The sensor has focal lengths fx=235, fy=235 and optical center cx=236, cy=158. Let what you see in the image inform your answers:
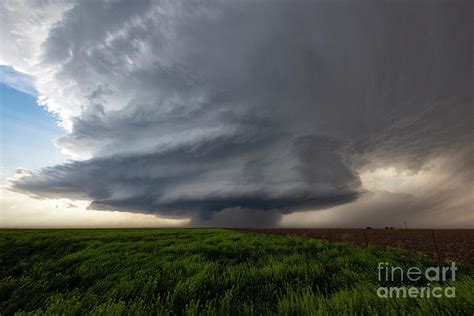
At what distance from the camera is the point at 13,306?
4.02 metres

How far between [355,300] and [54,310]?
14.2 feet

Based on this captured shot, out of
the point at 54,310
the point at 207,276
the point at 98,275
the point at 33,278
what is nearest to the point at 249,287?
the point at 207,276

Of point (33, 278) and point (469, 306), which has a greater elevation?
point (469, 306)

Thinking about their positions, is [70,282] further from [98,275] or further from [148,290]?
[148,290]

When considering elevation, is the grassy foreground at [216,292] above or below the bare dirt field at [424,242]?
above

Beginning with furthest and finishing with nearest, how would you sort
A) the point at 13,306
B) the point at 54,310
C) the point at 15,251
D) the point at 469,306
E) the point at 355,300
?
Result: the point at 15,251 < the point at 13,306 < the point at 54,310 < the point at 355,300 < the point at 469,306

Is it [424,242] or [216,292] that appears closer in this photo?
[216,292]

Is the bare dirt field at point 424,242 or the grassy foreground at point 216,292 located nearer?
the grassy foreground at point 216,292

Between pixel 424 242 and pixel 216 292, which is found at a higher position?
pixel 216 292

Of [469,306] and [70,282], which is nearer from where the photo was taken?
[469,306]

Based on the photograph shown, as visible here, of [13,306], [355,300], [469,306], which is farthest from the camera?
[13,306]

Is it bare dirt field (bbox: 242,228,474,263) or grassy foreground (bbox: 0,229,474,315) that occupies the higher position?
grassy foreground (bbox: 0,229,474,315)

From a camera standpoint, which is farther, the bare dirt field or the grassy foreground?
the bare dirt field

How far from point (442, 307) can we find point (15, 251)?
1664cm
